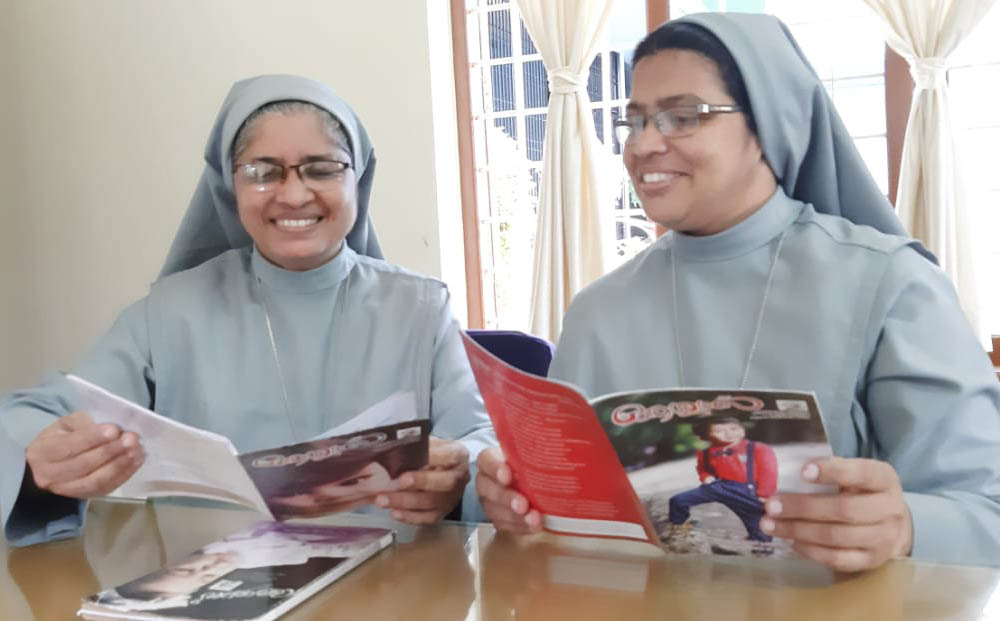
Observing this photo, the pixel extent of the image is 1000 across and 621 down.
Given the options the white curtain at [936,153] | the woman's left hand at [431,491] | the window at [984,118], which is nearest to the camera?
the woman's left hand at [431,491]

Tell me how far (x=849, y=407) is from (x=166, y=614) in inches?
41.7

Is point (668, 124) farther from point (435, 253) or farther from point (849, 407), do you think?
point (435, 253)

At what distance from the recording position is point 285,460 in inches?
51.2

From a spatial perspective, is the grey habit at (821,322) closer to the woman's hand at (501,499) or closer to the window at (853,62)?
the woman's hand at (501,499)

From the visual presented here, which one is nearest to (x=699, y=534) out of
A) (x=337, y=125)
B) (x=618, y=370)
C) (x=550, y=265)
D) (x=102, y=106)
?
(x=618, y=370)

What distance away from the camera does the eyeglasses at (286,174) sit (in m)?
2.04

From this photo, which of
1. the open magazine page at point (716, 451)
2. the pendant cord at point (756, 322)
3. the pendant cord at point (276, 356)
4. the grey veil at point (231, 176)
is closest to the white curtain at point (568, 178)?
the grey veil at point (231, 176)

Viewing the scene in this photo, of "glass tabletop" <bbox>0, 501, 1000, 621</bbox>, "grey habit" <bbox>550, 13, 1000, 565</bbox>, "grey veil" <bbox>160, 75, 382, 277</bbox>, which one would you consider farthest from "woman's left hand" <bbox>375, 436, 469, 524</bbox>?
"grey veil" <bbox>160, 75, 382, 277</bbox>

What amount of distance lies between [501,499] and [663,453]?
333 mm

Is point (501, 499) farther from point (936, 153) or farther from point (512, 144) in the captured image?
point (512, 144)

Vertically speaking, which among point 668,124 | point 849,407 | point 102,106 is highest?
point 102,106

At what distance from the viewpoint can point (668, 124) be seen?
1.69 metres

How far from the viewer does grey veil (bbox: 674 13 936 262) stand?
1637 millimetres

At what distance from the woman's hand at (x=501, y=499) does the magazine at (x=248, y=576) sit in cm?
17
